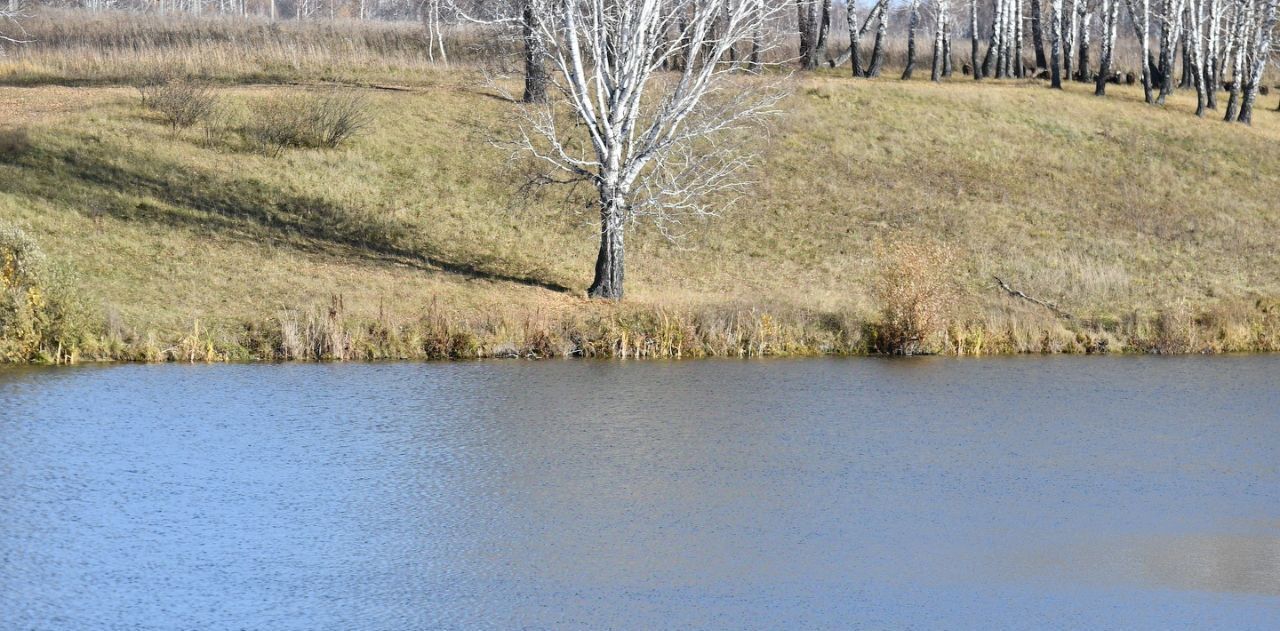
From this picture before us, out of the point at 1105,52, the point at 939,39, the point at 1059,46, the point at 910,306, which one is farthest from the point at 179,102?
the point at 1059,46

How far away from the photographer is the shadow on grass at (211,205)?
29.1 metres

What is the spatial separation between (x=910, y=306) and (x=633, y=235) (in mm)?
9796

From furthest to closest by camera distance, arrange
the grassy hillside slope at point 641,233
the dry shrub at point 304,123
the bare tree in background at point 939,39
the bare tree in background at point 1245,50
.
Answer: the bare tree in background at point 939,39, the bare tree in background at point 1245,50, the dry shrub at point 304,123, the grassy hillside slope at point 641,233

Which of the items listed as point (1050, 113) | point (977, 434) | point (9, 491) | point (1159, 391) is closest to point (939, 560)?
point (977, 434)

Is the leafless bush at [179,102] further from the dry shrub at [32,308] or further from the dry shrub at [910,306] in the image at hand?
the dry shrub at [910,306]

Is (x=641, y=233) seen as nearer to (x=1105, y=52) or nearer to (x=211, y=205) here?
(x=211, y=205)

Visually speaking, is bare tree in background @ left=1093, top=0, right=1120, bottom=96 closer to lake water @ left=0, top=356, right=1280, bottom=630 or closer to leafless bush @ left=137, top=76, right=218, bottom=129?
lake water @ left=0, top=356, right=1280, bottom=630

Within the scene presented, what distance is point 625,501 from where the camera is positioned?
44.3 ft

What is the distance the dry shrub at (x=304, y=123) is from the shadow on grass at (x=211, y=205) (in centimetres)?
263

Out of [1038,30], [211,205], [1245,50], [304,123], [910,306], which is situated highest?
[1038,30]

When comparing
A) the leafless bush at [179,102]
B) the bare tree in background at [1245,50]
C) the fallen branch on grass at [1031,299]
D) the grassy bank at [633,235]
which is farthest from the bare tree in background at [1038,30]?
the leafless bush at [179,102]

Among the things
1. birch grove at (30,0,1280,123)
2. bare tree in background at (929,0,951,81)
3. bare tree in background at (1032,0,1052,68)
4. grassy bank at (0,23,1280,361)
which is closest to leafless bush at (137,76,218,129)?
grassy bank at (0,23,1280,361)

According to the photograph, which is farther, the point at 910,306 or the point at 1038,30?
the point at 1038,30

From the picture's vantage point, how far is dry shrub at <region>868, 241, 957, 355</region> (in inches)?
966
